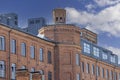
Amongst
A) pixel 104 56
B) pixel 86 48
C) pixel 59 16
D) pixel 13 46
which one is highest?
pixel 59 16

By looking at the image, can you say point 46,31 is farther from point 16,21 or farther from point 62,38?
point 16,21

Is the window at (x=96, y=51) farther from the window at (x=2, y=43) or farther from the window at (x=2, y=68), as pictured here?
the window at (x=2, y=68)

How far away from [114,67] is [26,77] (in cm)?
6537

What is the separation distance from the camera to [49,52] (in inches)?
2424

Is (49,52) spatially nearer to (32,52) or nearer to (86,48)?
(32,52)

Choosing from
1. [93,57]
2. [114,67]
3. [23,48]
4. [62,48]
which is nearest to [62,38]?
[62,48]

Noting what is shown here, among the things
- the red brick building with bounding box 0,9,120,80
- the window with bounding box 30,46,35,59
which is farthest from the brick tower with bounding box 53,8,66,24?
the window with bounding box 30,46,35,59

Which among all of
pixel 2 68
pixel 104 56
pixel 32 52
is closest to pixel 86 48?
pixel 104 56

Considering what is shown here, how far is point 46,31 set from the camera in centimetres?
6269

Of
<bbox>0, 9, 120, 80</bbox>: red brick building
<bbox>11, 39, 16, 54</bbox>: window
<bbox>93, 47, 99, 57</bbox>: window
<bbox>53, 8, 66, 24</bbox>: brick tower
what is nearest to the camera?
<bbox>0, 9, 120, 80</bbox>: red brick building

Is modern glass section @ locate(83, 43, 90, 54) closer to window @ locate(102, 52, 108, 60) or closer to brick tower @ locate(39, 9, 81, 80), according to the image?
window @ locate(102, 52, 108, 60)

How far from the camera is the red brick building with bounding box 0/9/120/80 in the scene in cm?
5091

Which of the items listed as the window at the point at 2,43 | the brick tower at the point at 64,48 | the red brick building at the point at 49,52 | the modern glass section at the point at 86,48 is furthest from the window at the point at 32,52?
the modern glass section at the point at 86,48

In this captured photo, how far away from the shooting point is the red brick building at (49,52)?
50.9 meters
